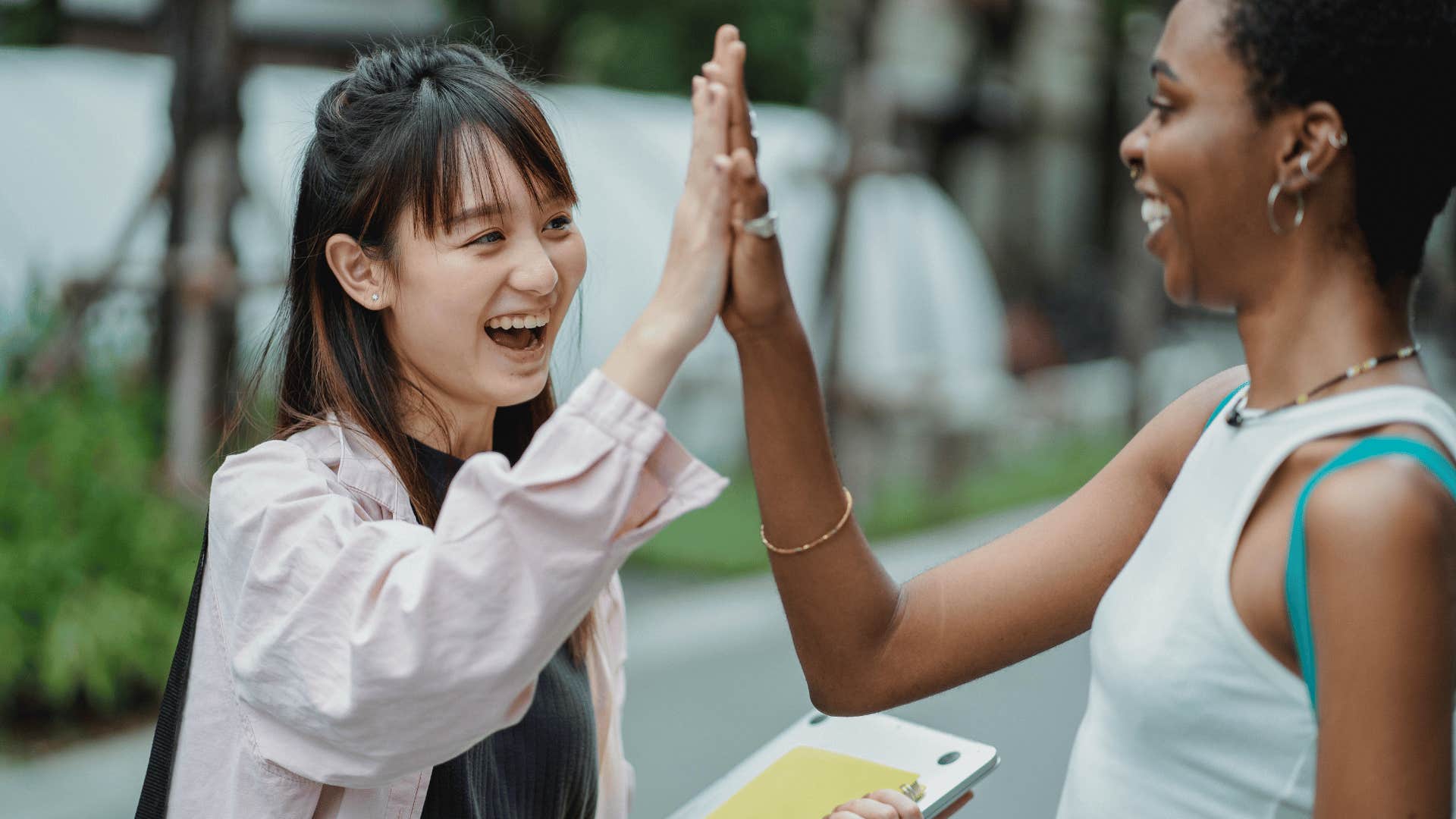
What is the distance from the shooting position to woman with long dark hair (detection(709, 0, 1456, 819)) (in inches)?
41.9

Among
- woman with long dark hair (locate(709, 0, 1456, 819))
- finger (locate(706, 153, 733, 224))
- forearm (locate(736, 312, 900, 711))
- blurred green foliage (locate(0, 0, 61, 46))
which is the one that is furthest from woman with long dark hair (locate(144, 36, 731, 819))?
blurred green foliage (locate(0, 0, 61, 46))

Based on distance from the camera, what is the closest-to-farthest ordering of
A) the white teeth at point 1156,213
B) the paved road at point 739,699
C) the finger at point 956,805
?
the white teeth at point 1156,213 → the finger at point 956,805 → the paved road at point 739,699

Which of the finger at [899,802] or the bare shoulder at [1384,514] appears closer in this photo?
the bare shoulder at [1384,514]

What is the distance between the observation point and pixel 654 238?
8344mm

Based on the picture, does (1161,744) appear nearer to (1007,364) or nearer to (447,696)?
(447,696)

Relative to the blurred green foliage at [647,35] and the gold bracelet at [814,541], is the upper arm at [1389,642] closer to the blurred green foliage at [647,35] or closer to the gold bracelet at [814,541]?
the gold bracelet at [814,541]

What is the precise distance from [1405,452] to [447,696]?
836 millimetres

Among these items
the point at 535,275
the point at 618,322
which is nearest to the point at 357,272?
the point at 535,275

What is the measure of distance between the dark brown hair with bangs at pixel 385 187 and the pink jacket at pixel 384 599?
0.11 meters

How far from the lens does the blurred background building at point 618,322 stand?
4352 mm

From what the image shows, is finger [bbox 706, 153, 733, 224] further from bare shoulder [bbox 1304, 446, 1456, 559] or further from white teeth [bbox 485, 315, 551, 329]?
bare shoulder [bbox 1304, 446, 1456, 559]

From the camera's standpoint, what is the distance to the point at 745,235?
4.45 feet

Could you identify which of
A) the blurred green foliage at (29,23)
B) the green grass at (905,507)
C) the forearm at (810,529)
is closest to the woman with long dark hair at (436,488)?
the forearm at (810,529)

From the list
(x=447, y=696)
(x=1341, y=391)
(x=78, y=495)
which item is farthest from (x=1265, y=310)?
(x=78, y=495)
